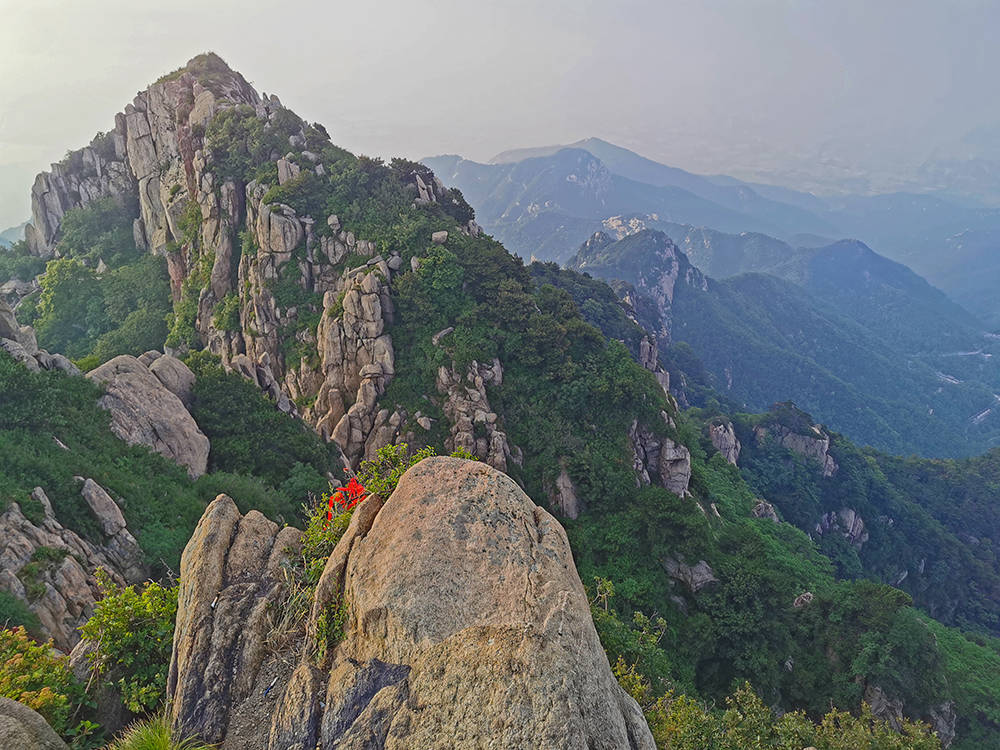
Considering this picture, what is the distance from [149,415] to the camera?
22.0 m

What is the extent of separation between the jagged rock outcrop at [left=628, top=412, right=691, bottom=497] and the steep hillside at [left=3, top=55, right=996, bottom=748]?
14cm

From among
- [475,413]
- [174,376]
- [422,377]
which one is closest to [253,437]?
[174,376]

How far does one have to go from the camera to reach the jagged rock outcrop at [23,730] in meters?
5.71

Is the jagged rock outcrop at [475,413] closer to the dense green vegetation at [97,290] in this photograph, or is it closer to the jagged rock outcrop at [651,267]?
the dense green vegetation at [97,290]

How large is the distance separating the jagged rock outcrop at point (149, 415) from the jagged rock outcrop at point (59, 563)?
5860 millimetres

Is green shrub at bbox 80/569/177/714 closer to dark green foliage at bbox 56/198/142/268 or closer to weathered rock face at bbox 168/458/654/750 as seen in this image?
weathered rock face at bbox 168/458/654/750

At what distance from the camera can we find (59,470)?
1611 cm

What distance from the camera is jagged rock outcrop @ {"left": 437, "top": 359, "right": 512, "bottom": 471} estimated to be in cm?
3297

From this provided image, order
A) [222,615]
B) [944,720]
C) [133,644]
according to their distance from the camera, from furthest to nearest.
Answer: [944,720]
[133,644]
[222,615]

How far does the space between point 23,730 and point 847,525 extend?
76547 mm

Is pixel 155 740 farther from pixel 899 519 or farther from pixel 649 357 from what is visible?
pixel 899 519

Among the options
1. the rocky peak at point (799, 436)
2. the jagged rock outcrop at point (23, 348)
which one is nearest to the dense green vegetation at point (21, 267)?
the jagged rock outcrop at point (23, 348)

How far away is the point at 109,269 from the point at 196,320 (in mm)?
14023

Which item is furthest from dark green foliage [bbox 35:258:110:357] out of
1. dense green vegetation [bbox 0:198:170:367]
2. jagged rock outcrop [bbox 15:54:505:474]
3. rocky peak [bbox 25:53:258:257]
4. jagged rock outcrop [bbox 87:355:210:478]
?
jagged rock outcrop [bbox 87:355:210:478]
